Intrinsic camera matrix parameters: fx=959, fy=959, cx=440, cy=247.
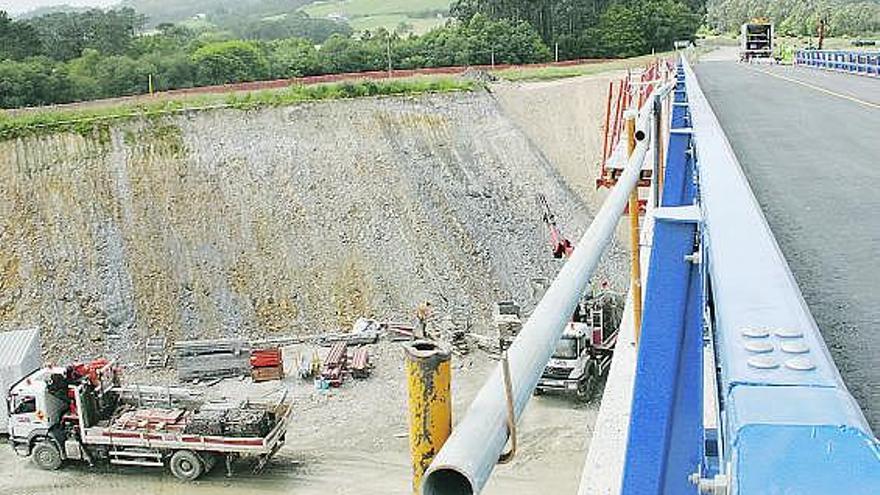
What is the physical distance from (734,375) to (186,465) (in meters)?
17.8

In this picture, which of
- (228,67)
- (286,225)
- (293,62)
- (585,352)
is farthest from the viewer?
(293,62)

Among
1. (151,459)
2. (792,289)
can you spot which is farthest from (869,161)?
(151,459)

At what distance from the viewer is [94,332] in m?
29.0

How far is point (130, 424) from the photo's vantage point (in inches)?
739

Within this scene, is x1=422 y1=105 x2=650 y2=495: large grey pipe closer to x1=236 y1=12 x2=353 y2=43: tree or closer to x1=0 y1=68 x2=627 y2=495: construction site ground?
x1=0 y1=68 x2=627 y2=495: construction site ground

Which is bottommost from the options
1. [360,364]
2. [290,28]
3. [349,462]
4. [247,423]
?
[349,462]

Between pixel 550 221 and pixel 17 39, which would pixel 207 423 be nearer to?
pixel 550 221

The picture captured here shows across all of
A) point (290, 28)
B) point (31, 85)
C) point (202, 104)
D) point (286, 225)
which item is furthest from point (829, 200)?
point (290, 28)

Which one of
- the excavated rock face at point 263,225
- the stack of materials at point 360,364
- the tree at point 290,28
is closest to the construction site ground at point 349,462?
the stack of materials at point 360,364

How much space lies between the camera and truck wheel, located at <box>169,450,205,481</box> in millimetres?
18156

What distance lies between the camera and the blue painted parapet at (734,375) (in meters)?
1.35

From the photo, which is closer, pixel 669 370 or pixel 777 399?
pixel 777 399

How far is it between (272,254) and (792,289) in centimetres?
3115

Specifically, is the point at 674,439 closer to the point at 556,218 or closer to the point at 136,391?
the point at 136,391
